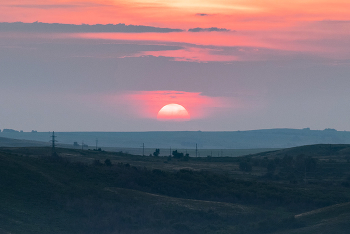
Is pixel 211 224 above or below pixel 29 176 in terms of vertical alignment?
below

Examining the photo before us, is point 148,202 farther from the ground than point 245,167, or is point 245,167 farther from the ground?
point 245,167

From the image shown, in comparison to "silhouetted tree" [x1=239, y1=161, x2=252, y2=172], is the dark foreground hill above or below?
below

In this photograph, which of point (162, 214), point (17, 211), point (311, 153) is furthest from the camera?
point (311, 153)

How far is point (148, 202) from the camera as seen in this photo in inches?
1902

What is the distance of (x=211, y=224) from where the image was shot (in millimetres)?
42469

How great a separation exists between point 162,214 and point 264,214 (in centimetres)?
1063

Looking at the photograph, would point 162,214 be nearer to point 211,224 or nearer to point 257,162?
point 211,224

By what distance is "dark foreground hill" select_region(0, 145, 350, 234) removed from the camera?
39.9 meters

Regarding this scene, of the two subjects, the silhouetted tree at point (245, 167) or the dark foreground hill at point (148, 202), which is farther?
the silhouetted tree at point (245, 167)

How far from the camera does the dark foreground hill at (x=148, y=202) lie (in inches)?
1571

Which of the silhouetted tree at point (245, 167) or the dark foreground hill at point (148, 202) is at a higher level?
the silhouetted tree at point (245, 167)

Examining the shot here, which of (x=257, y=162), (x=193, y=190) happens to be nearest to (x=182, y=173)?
(x=193, y=190)

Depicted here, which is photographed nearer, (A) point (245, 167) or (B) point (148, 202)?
(B) point (148, 202)

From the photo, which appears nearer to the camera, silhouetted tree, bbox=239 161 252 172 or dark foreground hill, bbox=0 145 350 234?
dark foreground hill, bbox=0 145 350 234
